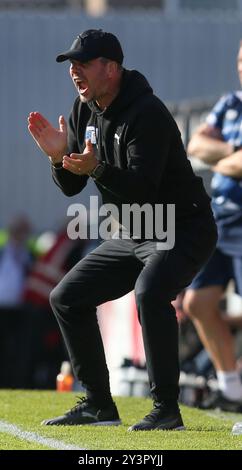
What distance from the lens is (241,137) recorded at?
925 cm

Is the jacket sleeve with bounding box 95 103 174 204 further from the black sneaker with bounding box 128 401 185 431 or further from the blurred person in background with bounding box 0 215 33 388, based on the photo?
the blurred person in background with bounding box 0 215 33 388

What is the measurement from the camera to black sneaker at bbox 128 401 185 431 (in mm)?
7031

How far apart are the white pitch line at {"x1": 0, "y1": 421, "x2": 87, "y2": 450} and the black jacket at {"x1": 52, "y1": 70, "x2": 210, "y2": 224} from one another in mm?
1208

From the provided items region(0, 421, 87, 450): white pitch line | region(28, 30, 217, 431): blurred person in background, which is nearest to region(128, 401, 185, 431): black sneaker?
region(28, 30, 217, 431): blurred person in background

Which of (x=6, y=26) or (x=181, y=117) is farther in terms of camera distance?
(x=6, y=26)

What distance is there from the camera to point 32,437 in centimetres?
684

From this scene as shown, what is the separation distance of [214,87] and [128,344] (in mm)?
10893

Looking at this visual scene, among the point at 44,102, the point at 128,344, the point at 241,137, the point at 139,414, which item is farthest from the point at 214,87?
the point at 139,414

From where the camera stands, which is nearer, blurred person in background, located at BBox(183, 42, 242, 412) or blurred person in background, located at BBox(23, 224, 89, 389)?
blurred person in background, located at BBox(183, 42, 242, 412)

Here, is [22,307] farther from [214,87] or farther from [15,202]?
[214,87]

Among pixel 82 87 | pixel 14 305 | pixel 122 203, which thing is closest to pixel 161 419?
pixel 122 203

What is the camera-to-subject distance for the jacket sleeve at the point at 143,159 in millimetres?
6730

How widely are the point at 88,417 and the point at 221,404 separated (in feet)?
7.35

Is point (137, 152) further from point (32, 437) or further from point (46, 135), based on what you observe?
point (32, 437)
